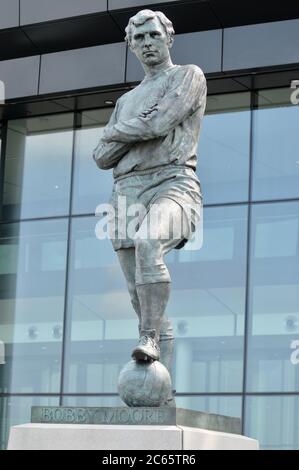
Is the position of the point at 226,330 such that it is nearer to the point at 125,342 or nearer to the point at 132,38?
the point at 125,342

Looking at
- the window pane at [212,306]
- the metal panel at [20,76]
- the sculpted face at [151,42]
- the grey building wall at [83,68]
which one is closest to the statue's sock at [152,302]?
the sculpted face at [151,42]

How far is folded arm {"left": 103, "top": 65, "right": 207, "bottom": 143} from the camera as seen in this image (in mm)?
8695

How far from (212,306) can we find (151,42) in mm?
9499

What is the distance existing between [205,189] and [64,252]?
8.37 feet

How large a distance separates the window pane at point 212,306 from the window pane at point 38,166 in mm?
2576

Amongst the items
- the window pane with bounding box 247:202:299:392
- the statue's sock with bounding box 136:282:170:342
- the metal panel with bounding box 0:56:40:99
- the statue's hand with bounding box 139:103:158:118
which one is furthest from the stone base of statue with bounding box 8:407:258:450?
the metal panel with bounding box 0:56:40:99

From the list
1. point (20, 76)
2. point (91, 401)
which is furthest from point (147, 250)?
point (20, 76)

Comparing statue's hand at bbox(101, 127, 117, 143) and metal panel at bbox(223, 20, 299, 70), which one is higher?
metal panel at bbox(223, 20, 299, 70)

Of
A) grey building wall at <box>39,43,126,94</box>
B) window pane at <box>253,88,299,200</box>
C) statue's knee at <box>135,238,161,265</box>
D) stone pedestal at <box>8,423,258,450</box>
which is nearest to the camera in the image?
stone pedestal at <box>8,423,258,450</box>

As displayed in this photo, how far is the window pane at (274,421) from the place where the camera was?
1708 cm

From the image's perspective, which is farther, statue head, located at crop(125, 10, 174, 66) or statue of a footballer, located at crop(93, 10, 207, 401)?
statue head, located at crop(125, 10, 174, 66)

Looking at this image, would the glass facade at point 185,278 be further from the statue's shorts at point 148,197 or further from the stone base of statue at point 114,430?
the stone base of statue at point 114,430

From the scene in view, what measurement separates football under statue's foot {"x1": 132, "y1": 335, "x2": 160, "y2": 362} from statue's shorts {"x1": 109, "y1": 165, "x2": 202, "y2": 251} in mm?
736

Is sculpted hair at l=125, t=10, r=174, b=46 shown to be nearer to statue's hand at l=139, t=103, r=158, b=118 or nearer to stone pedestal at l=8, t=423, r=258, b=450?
statue's hand at l=139, t=103, r=158, b=118
